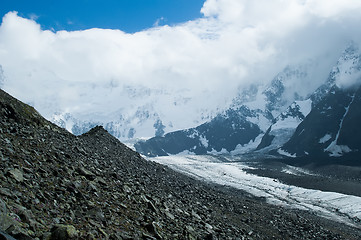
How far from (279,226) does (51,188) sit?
87.1ft

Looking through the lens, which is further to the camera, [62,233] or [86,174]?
[86,174]

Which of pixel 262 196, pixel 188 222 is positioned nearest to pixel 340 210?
pixel 262 196

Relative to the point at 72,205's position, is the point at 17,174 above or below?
above

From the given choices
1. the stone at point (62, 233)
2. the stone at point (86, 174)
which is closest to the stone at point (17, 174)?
the stone at point (62, 233)

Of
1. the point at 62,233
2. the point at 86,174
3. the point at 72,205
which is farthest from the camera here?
the point at 86,174

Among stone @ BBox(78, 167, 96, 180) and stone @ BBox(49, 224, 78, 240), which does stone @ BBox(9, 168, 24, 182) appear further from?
stone @ BBox(78, 167, 96, 180)

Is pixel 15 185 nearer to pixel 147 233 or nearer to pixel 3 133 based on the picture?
pixel 147 233

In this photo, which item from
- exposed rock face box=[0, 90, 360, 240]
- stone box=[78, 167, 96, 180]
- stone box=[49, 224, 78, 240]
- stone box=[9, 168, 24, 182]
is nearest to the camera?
stone box=[49, 224, 78, 240]

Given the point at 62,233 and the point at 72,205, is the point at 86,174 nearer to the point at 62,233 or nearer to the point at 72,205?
the point at 72,205

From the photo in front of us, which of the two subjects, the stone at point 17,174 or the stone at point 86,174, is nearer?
the stone at point 17,174

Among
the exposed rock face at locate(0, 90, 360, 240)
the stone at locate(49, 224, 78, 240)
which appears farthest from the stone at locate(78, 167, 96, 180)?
the stone at locate(49, 224, 78, 240)

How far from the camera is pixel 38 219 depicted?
39.2ft

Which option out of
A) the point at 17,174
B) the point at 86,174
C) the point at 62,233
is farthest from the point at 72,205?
the point at 86,174

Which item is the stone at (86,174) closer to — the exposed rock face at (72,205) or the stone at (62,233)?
the exposed rock face at (72,205)
